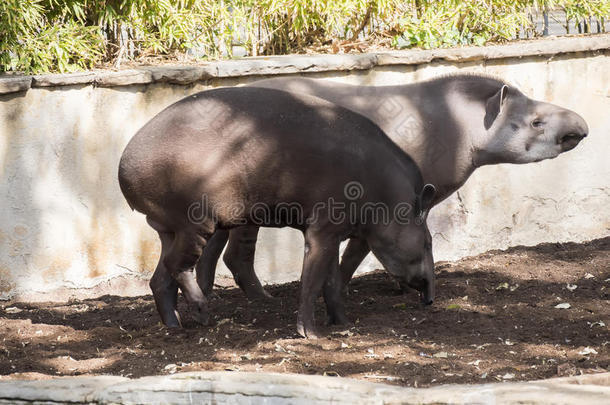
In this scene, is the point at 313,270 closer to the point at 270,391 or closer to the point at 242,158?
the point at 242,158

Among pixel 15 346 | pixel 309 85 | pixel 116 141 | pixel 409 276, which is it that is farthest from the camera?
pixel 116 141

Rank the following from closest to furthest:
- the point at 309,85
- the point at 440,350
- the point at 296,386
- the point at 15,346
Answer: the point at 296,386, the point at 440,350, the point at 15,346, the point at 309,85

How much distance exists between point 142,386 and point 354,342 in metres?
1.99

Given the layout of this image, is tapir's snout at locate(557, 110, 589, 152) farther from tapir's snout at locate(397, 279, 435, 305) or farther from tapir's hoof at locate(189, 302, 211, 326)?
tapir's hoof at locate(189, 302, 211, 326)

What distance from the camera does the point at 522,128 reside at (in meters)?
7.23

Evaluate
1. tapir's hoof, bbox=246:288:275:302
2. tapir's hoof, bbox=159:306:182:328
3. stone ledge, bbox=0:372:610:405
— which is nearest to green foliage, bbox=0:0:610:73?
tapir's hoof, bbox=246:288:275:302

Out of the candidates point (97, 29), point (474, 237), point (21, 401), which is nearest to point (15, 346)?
point (21, 401)

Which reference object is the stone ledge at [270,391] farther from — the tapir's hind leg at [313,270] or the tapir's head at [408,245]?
the tapir's head at [408,245]

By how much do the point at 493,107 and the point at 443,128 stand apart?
0.44m

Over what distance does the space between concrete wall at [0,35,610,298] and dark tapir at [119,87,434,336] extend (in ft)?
5.09

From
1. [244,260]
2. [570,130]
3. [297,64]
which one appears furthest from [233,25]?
[570,130]

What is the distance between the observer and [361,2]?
28.8 ft

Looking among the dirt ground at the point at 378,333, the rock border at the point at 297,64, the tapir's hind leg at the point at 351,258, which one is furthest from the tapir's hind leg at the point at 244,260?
the rock border at the point at 297,64

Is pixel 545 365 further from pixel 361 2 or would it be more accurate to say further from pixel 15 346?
pixel 361 2
